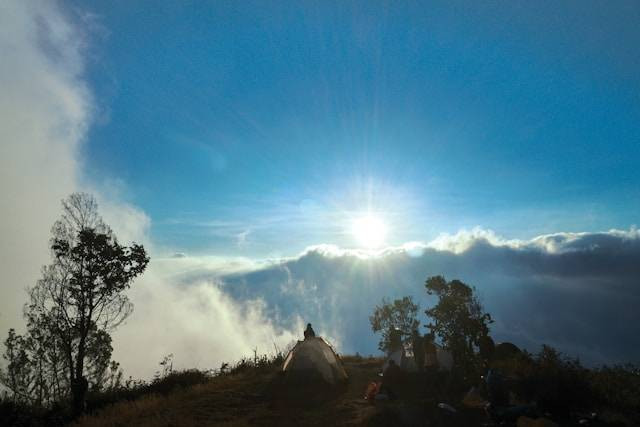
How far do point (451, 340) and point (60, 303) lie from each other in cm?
2672

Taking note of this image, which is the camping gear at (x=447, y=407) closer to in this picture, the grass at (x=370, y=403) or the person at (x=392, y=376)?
the grass at (x=370, y=403)

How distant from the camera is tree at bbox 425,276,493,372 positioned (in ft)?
76.8

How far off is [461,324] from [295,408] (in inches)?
511

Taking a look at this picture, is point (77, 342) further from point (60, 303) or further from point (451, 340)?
point (451, 340)

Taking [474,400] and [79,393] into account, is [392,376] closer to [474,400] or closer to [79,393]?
[474,400]

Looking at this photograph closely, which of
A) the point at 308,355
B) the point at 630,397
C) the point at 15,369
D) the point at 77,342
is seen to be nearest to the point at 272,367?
the point at 308,355

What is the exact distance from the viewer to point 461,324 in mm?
25469

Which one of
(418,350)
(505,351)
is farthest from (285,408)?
(505,351)

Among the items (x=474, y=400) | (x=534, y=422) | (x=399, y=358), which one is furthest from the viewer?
(x=399, y=358)

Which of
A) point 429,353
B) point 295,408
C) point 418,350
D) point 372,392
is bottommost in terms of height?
point 295,408

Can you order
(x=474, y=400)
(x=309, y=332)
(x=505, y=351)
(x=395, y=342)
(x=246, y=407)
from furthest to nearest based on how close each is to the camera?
(x=395, y=342) < (x=309, y=332) < (x=505, y=351) < (x=246, y=407) < (x=474, y=400)

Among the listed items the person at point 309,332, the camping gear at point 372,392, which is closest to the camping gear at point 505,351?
the camping gear at point 372,392

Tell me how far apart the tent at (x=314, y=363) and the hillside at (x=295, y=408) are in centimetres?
65

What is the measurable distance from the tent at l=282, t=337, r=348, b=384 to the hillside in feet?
2.14
